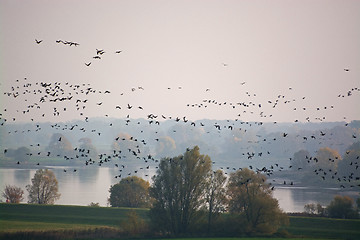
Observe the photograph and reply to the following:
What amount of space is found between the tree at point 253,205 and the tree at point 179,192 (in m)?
3.52

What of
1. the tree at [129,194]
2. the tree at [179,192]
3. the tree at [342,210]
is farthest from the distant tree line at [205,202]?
the tree at [129,194]

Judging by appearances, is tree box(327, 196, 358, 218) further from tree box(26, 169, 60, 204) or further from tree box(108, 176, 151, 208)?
tree box(26, 169, 60, 204)

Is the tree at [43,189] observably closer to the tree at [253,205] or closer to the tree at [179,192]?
the tree at [179,192]

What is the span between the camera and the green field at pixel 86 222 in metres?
51.3

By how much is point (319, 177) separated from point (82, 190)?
61.0 meters

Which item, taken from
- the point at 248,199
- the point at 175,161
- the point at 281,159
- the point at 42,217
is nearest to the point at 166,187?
the point at 175,161

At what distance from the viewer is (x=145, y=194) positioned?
7181 centimetres

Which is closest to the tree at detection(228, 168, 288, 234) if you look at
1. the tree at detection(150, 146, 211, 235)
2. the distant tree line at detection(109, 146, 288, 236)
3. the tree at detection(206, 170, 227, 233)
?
the distant tree line at detection(109, 146, 288, 236)

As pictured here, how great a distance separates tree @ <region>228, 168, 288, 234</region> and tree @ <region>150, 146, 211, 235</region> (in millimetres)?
3522

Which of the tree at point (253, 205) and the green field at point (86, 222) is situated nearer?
the green field at point (86, 222)

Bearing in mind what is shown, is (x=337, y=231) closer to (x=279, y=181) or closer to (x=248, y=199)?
(x=248, y=199)

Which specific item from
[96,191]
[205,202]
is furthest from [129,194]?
[96,191]

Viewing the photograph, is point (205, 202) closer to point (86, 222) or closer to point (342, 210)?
point (86, 222)

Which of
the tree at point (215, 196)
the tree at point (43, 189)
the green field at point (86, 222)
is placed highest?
the tree at point (43, 189)
